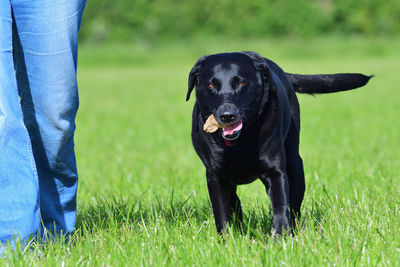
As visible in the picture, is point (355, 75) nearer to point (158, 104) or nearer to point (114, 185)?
point (114, 185)

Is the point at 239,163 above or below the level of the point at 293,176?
above

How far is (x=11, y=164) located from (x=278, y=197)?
1327mm

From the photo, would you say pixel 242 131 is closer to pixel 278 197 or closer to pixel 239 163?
pixel 239 163

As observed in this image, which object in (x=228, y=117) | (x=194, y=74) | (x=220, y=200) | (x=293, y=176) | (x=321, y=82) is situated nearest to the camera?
(x=228, y=117)

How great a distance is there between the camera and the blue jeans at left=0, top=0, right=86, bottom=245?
275 cm

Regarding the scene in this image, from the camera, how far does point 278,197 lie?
3.14m

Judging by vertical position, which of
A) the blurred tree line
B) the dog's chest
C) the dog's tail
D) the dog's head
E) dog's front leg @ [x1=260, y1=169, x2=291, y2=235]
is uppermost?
the dog's head

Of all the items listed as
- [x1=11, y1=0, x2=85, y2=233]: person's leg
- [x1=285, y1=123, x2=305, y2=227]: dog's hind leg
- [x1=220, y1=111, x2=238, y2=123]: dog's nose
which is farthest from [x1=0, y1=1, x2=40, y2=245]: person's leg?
[x1=285, y1=123, x2=305, y2=227]: dog's hind leg

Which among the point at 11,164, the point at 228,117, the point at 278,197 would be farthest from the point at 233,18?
the point at 11,164

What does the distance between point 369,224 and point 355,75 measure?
4.14 ft

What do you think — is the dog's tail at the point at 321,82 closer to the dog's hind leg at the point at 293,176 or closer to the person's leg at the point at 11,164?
the dog's hind leg at the point at 293,176

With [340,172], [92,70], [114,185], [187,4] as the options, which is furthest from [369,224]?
[187,4]

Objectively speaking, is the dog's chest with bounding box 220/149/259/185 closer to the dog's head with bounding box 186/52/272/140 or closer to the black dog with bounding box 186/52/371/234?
the black dog with bounding box 186/52/371/234

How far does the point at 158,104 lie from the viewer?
45.1 feet
